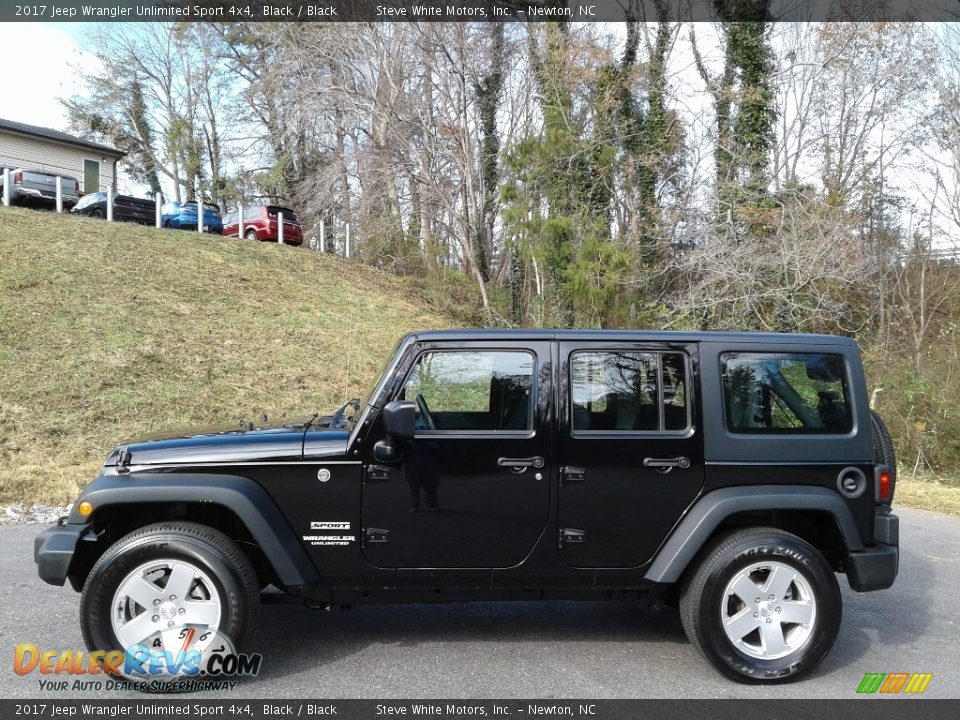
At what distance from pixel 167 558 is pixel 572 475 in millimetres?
2132

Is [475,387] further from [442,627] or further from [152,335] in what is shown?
[152,335]

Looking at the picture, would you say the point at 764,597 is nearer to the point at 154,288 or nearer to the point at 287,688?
the point at 287,688

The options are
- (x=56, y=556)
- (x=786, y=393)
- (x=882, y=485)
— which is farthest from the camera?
(x=786, y=393)

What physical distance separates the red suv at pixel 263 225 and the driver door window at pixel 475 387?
23541mm

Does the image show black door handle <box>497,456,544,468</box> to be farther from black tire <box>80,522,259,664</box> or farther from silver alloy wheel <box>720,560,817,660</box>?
black tire <box>80,522,259,664</box>

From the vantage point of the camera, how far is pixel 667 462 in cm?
423

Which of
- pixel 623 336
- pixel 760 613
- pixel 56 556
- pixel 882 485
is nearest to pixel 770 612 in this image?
pixel 760 613

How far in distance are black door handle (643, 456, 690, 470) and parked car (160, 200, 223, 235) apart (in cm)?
2429

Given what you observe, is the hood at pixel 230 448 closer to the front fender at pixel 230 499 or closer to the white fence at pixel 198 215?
the front fender at pixel 230 499

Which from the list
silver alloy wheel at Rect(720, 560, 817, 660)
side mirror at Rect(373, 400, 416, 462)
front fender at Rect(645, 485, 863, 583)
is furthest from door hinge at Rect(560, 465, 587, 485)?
silver alloy wheel at Rect(720, 560, 817, 660)

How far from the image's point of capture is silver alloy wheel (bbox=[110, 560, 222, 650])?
3.93 metres

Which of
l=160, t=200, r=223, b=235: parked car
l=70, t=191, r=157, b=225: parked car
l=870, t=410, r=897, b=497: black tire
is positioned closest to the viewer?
l=870, t=410, r=897, b=497: black tire

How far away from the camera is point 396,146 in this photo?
80.1ft
